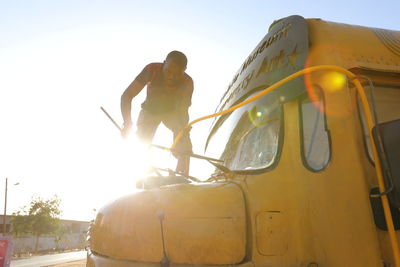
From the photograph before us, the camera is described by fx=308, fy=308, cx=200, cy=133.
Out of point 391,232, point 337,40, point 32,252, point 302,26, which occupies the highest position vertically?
point 302,26

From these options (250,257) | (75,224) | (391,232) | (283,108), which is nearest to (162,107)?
(283,108)

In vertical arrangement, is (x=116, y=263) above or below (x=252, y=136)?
below

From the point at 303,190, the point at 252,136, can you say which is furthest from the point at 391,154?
the point at 252,136

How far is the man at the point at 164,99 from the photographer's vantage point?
3241 mm

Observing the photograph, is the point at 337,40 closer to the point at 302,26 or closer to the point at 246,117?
the point at 302,26

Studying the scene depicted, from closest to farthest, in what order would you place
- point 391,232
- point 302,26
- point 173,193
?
point 391,232
point 173,193
point 302,26

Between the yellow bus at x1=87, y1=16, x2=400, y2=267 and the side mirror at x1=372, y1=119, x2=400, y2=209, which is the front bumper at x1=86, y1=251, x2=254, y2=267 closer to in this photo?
the yellow bus at x1=87, y1=16, x2=400, y2=267

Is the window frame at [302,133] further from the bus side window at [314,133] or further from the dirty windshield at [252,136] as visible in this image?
the dirty windshield at [252,136]

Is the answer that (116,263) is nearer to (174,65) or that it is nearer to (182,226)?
(182,226)

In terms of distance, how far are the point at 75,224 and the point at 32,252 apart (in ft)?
77.4

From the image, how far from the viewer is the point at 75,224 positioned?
85.4 metres

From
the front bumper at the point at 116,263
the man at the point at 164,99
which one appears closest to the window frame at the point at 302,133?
the front bumper at the point at 116,263

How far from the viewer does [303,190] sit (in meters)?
1.79

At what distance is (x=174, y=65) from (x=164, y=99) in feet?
1.75
